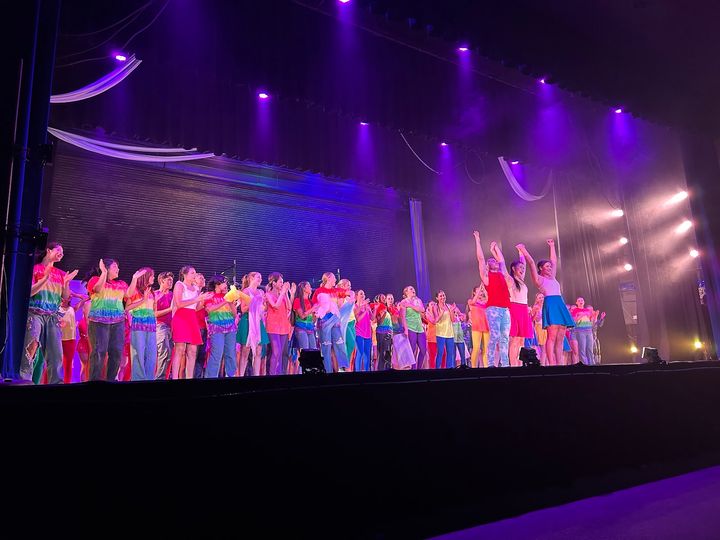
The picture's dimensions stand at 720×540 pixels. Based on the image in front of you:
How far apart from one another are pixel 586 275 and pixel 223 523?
39.4ft

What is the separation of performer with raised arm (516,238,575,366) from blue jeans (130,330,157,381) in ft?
15.0

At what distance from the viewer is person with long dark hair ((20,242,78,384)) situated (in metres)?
4.80

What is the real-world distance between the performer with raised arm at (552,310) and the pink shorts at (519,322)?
0.34m

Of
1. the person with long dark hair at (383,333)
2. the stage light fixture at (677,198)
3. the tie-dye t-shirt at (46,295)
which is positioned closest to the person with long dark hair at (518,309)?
the person with long dark hair at (383,333)

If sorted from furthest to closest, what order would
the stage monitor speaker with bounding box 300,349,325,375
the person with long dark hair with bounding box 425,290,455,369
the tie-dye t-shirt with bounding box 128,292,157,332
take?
the person with long dark hair with bounding box 425,290,455,369 → the tie-dye t-shirt with bounding box 128,292,157,332 → the stage monitor speaker with bounding box 300,349,325,375

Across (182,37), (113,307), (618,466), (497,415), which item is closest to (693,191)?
(618,466)

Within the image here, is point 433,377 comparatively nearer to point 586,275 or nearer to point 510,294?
point 510,294

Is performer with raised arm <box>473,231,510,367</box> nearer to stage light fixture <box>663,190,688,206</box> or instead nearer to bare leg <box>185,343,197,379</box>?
bare leg <box>185,343,197,379</box>

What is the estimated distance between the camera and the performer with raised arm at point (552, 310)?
19.4 ft

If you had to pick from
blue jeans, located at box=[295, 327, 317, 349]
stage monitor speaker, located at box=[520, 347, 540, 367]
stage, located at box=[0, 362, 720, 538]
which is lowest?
stage, located at box=[0, 362, 720, 538]

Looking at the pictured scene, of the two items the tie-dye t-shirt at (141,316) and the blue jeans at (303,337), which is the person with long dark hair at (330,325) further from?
the tie-dye t-shirt at (141,316)

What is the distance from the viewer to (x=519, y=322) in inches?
Result: 253

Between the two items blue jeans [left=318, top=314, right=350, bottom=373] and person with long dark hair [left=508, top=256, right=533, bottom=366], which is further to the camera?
blue jeans [left=318, top=314, right=350, bottom=373]

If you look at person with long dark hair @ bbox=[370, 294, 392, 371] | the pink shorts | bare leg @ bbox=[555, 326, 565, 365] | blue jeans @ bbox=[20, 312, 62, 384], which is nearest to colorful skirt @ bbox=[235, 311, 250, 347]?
blue jeans @ bbox=[20, 312, 62, 384]
